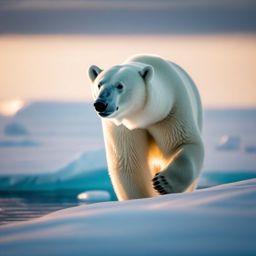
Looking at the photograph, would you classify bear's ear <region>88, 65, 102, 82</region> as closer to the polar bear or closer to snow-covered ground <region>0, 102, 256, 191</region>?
A: the polar bear

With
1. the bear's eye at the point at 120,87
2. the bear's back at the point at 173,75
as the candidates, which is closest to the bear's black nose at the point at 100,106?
the bear's eye at the point at 120,87

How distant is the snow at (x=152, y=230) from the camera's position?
280 cm

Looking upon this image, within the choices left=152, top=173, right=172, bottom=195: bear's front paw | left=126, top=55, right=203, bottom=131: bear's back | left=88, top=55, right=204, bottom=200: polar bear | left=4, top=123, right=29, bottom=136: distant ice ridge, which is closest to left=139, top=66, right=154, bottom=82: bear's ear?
left=88, top=55, right=204, bottom=200: polar bear

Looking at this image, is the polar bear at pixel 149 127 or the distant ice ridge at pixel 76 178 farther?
the distant ice ridge at pixel 76 178

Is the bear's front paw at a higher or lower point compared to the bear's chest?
lower

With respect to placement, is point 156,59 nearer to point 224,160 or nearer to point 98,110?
point 98,110

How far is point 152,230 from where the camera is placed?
303 cm

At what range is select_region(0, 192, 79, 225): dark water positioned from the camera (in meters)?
7.49

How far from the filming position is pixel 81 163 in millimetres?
15898

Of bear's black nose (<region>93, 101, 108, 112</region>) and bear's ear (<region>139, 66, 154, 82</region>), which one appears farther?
bear's ear (<region>139, 66, 154, 82</region>)

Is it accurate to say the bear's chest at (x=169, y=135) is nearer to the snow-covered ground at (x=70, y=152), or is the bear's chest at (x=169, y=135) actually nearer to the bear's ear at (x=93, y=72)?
the bear's ear at (x=93, y=72)

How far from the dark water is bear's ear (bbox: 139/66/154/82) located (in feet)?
5.86

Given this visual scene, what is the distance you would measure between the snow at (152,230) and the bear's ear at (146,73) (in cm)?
156

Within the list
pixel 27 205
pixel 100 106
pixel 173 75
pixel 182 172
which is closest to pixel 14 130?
pixel 27 205
